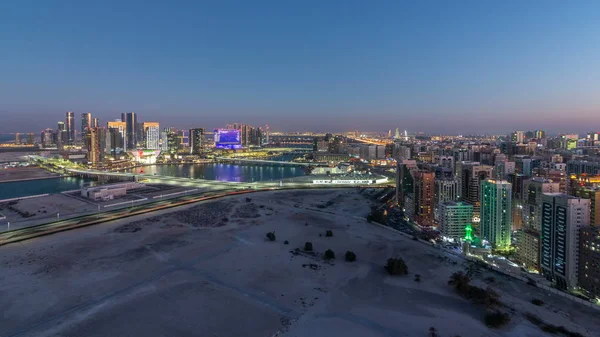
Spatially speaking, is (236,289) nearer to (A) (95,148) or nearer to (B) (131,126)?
(A) (95,148)

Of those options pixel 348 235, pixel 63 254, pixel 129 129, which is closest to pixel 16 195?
pixel 63 254

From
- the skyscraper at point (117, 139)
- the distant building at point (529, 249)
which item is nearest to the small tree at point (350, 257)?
the distant building at point (529, 249)

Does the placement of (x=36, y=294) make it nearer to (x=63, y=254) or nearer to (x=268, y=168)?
(x=63, y=254)

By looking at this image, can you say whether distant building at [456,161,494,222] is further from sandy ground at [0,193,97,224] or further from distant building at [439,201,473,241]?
sandy ground at [0,193,97,224]

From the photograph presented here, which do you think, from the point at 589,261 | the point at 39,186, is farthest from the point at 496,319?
the point at 39,186

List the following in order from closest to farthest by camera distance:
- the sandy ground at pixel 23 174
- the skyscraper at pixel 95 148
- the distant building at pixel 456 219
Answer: the distant building at pixel 456 219 < the sandy ground at pixel 23 174 < the skyscraper at pixel 95 148

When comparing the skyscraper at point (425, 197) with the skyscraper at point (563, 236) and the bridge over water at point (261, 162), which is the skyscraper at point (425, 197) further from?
the bridge over water at point (261, 162)
